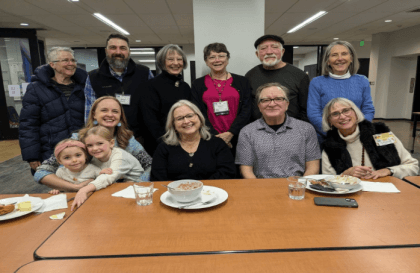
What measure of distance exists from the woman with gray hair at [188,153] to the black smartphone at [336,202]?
2.63ft

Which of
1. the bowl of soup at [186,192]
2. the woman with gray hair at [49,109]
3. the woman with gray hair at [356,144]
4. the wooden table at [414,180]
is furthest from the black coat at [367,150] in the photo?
the woman with gray hair at [49,109]

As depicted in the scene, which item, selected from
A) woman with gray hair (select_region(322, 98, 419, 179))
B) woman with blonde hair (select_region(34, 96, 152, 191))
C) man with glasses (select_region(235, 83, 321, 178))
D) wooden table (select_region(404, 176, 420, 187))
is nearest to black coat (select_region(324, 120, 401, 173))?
woman with gray hair (select_region(322, 98, 419, 179))

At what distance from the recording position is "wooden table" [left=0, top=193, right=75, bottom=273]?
916mm

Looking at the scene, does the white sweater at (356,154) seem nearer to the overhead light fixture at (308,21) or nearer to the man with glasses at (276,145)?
the man with glasses at (276,145)

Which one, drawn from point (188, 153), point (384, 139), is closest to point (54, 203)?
point (188, 153)

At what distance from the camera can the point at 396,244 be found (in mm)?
928

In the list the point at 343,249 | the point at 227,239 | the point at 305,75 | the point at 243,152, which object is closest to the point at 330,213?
the point at 343,249

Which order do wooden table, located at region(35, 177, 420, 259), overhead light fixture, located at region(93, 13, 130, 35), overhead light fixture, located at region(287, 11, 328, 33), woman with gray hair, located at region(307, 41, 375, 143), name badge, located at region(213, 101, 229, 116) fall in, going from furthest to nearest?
overhead light fixture, located at region(287, 11, 328, 33) < overhead light fixture, located at region(93, 13, 130, 35) < name badge, located at region(213, 101, 229, 116) < woman with gray hair, located at region(307, 41, 375, 143) < wooden table, located at region(35, 177, 420, 259)

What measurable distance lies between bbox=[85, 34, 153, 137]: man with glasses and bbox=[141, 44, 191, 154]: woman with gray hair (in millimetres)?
132

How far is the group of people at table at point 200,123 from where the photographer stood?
72.6 inches

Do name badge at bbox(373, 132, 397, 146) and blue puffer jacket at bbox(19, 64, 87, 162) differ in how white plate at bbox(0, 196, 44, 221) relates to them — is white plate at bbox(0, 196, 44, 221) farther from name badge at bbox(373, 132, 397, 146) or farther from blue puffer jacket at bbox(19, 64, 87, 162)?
name badge at bbox(373, 132, 397, 146)

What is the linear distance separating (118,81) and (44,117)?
0.72 meters

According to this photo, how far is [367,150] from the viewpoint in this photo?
6.25ft

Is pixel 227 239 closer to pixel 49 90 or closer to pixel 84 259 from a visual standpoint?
pixel 84 259
